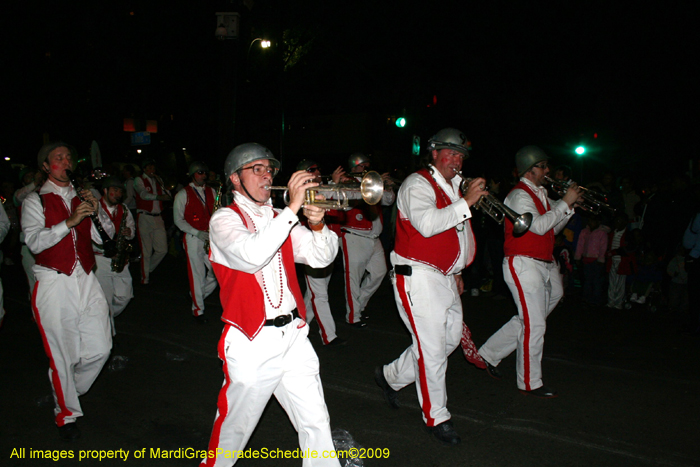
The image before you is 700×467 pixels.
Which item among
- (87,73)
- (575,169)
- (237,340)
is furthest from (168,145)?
(237,340)

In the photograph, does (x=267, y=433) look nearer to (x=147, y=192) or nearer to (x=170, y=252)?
(x=147, y=192)

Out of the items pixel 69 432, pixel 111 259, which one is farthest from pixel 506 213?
pixel 111 259

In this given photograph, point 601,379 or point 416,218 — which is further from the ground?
point 416,218

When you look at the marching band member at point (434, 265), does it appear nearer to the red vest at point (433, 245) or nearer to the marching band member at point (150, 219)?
the red vest at point (433, 245)

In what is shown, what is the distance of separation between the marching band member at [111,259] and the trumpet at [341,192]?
3.44 m

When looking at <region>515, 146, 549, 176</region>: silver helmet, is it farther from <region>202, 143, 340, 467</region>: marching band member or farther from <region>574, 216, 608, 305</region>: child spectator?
<region>574, 216, 608, 305</region>: child spectator

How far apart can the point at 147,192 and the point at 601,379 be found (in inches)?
350

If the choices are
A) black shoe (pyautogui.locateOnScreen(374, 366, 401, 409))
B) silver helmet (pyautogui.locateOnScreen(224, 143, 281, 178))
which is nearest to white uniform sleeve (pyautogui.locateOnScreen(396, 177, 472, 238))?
silver helmet (pyautogui.locateOnScreen(224, 143, 281, 178))

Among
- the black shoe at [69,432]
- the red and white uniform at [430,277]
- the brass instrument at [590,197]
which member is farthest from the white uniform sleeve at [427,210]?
the black shoe at [69,432]

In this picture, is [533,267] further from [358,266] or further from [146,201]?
[146,201]

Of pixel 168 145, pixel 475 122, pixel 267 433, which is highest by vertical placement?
pixel 475 122

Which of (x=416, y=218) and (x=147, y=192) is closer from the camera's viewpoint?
(x=416, y=218)

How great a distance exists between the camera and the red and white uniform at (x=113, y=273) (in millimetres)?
5578

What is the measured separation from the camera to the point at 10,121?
2281 cm
